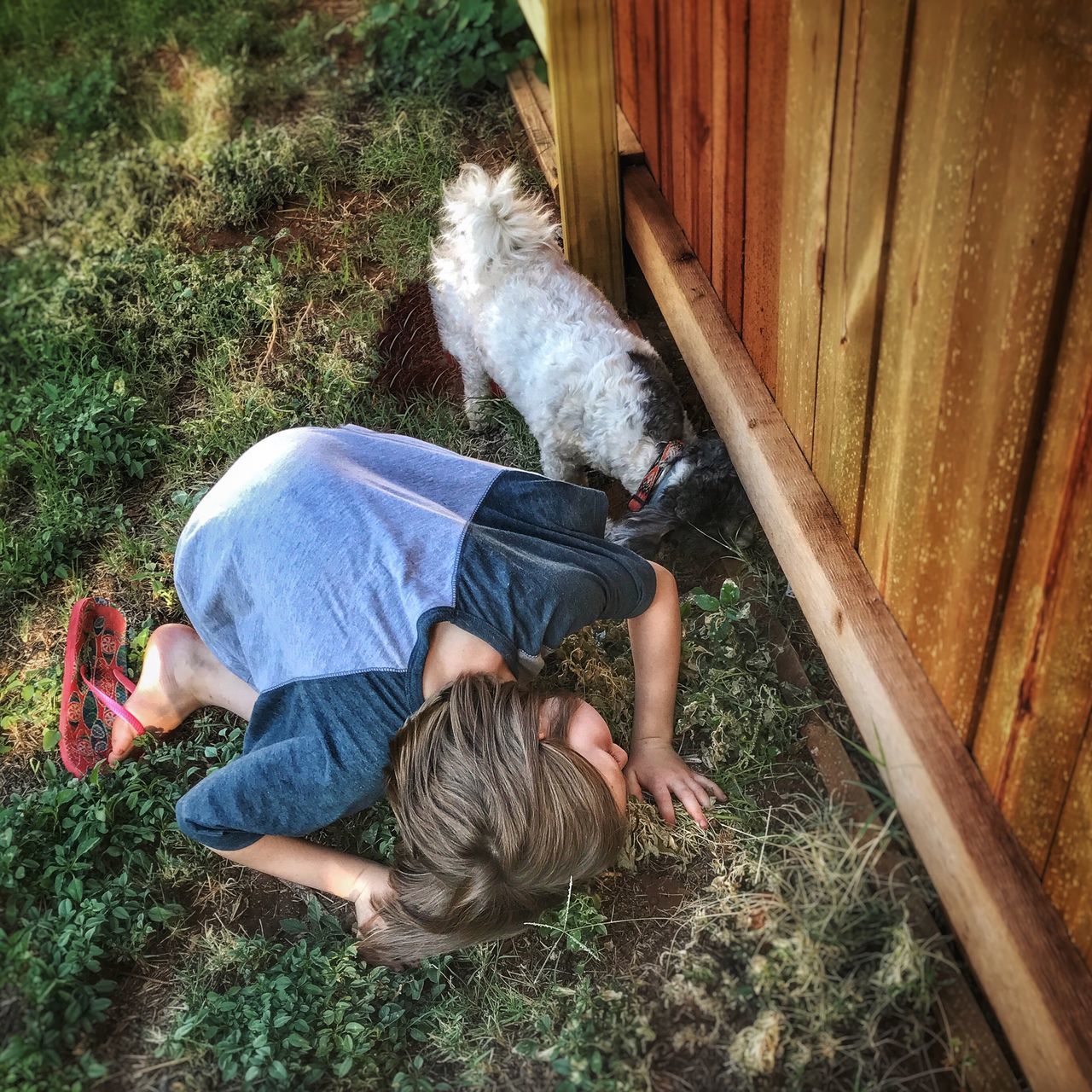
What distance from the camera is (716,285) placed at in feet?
9.64

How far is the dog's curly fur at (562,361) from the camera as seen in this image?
9.27 feet

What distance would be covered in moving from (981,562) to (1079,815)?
373 millimetres

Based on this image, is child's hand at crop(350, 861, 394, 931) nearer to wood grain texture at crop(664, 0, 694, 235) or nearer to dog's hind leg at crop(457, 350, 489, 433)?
dog's hind leg at crop(457, 350, 489, 433)

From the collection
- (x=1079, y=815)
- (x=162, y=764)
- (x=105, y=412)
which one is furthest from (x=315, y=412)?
(x=1079, y=815)

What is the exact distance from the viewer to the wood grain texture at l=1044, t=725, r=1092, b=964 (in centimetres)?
138

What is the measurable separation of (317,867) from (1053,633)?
162 cm

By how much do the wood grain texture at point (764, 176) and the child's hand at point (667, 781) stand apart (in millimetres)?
951

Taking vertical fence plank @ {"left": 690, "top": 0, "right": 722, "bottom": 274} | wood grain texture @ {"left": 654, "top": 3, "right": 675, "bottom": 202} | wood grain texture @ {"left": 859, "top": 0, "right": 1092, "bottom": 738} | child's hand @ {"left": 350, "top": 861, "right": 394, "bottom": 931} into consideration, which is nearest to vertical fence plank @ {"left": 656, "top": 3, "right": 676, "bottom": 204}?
wood grain texture @ {"left": 654, "top": 3, "right": 675, "bottom": 202}

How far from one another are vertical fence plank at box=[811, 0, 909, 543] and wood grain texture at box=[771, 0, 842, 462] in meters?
0.04

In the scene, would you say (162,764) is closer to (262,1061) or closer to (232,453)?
(262,1061)

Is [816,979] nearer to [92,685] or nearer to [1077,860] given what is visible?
[1077,860]

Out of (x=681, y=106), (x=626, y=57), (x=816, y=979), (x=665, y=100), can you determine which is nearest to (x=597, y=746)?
(x=816, y=979)

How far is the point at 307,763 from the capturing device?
2055 millimetres

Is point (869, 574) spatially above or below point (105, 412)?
above
